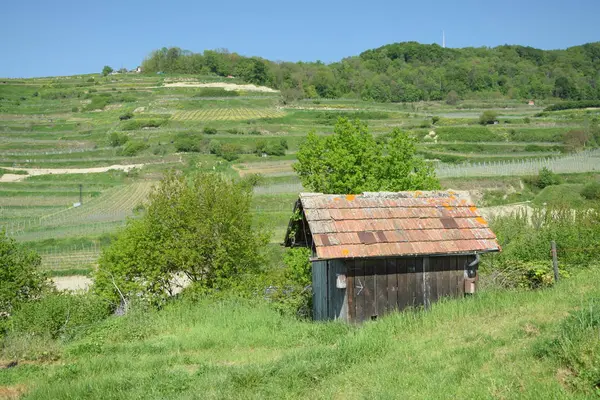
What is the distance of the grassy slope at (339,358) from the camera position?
7676 mm

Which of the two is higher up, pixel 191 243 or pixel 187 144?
pixel 187 144

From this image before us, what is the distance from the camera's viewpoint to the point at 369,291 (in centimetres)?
1241

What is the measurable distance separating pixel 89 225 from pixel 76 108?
73036 mm

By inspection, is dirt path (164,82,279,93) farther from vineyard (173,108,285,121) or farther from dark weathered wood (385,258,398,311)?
dark weathered wood (385,258,398,311)

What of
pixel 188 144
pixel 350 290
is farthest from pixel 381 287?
pixel 188 144

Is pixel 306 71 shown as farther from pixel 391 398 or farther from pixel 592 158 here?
pixel 391 398

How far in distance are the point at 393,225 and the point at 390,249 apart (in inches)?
27.6

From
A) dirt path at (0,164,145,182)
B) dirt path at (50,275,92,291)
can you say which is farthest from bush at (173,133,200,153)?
dirt path at (50,275,92,291)

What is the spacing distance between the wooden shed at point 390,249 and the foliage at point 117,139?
3326 inches

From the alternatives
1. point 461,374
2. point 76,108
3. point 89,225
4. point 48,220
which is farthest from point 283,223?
point 76,108

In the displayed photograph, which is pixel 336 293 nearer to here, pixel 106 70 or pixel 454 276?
pixel 454 276

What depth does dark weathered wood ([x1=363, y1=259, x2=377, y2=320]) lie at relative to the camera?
12.4m

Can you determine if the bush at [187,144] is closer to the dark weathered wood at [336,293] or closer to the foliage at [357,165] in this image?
the foliage at [357,165]

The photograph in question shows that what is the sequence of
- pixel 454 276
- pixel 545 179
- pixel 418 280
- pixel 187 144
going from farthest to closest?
pixel 187 144
pixel 545 179
pixel 454 276
pixel 418 280
